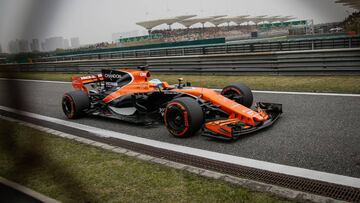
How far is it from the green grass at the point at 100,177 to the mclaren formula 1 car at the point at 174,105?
1.47m

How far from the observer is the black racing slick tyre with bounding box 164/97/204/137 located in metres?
6.21

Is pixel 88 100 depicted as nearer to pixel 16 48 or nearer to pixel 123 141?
pixel 123 141

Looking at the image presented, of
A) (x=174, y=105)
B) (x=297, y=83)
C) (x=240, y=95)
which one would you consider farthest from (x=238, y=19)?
(x=297, y=83)

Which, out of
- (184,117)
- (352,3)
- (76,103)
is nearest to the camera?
(352,3)

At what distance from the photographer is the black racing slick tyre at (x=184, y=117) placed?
Answer: 6211 mm

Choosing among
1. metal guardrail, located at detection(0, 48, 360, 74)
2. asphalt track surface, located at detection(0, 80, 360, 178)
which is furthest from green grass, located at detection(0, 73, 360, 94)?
asphalt track surface, located at detection(0, 80, 360, 178)

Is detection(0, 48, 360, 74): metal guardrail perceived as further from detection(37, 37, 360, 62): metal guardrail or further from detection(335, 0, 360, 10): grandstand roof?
detection(335, 0, 360, 10): grandstand roof

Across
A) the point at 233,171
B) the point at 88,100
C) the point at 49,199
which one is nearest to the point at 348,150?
the point at 233,171

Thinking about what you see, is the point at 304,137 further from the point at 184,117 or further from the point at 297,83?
the point at 297,83

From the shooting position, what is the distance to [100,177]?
451cm

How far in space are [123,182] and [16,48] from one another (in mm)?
3271

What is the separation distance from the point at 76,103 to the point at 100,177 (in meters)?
4.47

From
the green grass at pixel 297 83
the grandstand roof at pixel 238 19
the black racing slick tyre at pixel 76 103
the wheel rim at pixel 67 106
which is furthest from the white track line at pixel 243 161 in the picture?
the green grass at pixel 297 83

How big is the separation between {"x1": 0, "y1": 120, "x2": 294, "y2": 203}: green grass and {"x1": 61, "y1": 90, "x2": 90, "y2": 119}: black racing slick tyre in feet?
9.17
